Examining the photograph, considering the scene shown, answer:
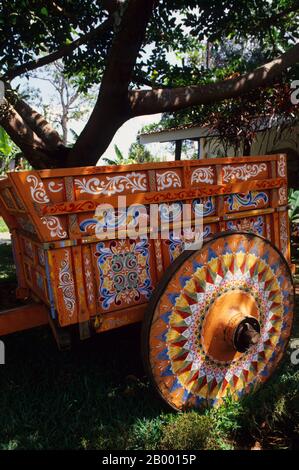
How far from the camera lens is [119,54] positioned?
3.68m

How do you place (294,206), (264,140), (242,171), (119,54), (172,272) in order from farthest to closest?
(264,140)
(294,206)
(119,54)
(242,171)
(172,272)

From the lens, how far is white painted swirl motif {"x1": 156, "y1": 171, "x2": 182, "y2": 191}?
2297mm

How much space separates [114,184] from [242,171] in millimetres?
944

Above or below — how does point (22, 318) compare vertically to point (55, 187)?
below

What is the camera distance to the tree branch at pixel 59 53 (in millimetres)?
4770

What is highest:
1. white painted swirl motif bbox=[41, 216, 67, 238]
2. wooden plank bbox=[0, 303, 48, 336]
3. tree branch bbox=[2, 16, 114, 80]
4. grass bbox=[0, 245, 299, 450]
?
tree branch bbox=[2, 16, 114, 80]

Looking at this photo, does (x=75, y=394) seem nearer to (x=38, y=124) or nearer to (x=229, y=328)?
(x=229, y=328)

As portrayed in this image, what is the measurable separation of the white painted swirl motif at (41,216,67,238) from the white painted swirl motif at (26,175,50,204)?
0.29 ft

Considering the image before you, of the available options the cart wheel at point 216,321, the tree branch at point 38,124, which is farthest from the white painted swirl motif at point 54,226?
the tree branch at point 38,124

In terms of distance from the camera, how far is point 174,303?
221 centimetres

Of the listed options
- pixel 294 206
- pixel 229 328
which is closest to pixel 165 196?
pixel 229 328

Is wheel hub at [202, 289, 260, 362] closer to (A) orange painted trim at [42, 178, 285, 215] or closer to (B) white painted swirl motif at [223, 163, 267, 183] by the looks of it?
(A) orange painted trim at [42, 178, 285, 215]

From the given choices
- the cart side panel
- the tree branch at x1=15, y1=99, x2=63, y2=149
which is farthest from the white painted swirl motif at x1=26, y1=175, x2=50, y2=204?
the tree branch at x1=15, y1=99, x2=63, y2=149
